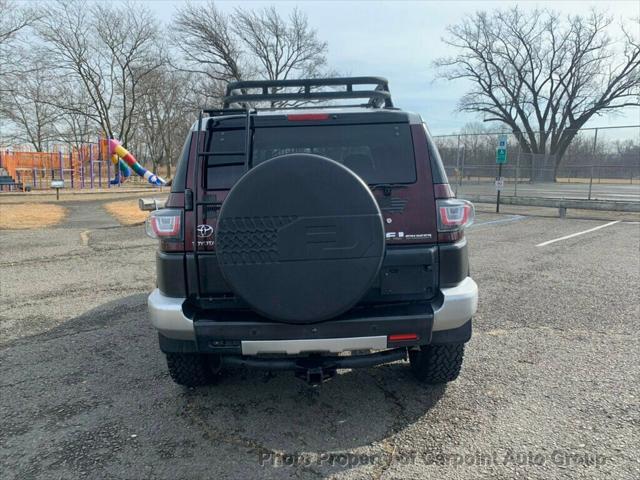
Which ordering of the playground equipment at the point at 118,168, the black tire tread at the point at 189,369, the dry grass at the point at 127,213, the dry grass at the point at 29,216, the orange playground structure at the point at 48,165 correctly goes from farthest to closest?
the playground equipment at the point at 118,168 → the orange playground structure at the point at 48,165 → the dry grass at the point at 127,213 → the dry grass at the point at 29,216 → the black tire tread at the point at 189,369

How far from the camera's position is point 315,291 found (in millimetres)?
2332

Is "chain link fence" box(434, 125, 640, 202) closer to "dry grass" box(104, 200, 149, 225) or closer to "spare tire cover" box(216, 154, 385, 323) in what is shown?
"dry grass" box(104, 200, 149, 225)

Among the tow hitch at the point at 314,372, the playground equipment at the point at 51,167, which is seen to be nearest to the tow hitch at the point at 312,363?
the tow hitch at the point at 314,372

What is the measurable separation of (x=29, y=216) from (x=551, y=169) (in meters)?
26.1

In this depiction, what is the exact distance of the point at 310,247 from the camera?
2.32m

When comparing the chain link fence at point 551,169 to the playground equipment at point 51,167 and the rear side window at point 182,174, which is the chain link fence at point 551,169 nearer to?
the rear side window at point 182,174

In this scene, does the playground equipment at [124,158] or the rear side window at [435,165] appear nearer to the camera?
the rear side window at [435,165]

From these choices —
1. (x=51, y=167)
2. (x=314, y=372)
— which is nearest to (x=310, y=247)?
(x=314, y=372)

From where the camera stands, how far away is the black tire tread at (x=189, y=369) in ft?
9.64

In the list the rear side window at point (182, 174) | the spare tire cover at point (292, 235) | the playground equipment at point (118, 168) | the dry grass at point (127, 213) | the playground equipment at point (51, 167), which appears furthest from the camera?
the playground equipment at point (118, 168)

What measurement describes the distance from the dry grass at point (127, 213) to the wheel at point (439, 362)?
11.5 metres

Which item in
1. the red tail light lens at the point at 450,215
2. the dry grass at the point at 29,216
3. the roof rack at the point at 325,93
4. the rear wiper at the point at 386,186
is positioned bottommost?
the dry grass at the point at 29,216

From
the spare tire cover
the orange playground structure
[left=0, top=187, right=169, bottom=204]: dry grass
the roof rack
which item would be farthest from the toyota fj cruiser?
the orange playground structure

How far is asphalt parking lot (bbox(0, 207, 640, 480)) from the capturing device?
7.73ft
